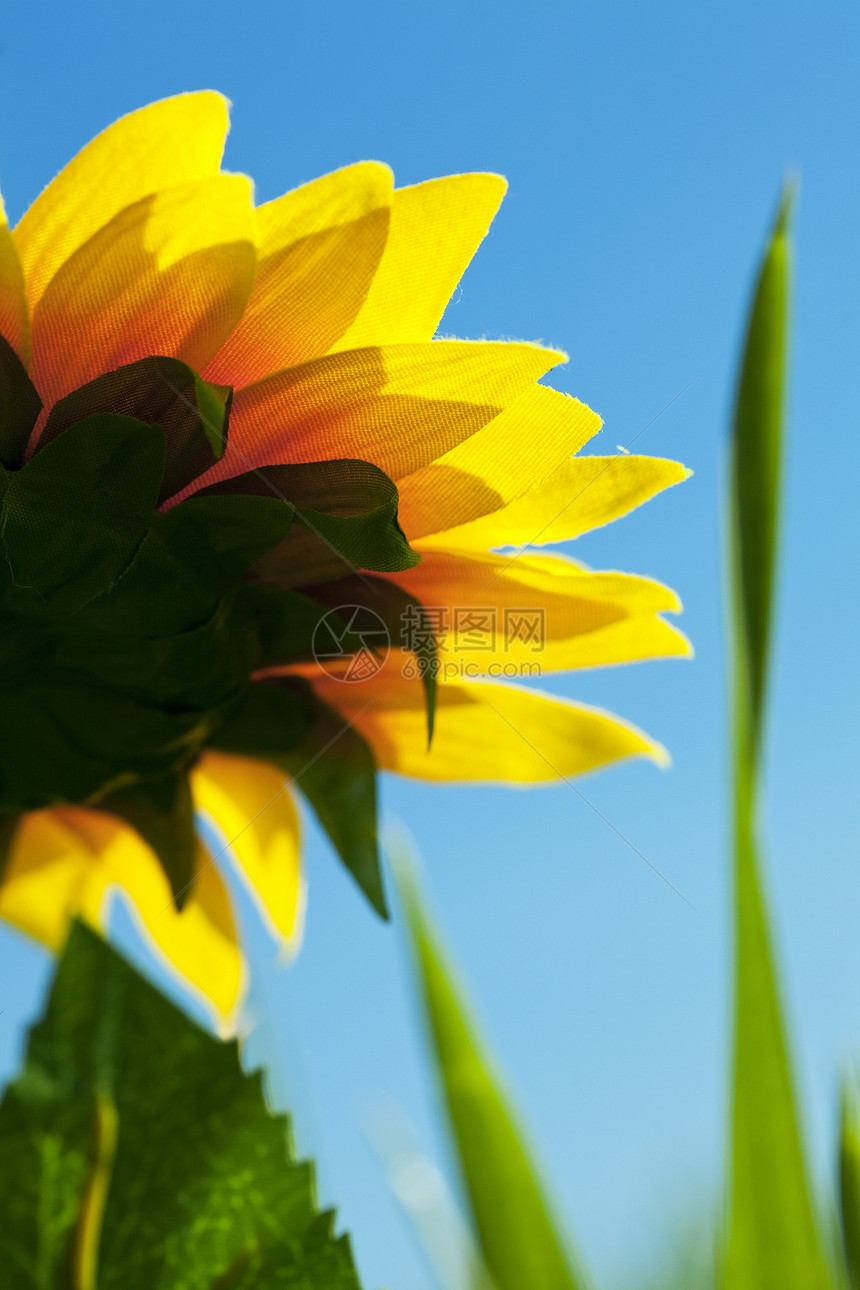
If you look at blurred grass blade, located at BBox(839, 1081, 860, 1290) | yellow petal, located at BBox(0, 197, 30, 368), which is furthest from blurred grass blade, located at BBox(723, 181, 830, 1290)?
yellow petal, located at BBox(0, 197, 30, 368)

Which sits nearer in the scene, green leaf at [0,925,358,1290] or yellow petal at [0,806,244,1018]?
green leaf at [0,925,358,1290]

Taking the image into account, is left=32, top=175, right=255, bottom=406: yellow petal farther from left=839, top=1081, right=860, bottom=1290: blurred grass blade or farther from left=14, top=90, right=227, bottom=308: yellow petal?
left=839, top=1081, right=860, bottom=1290: blurred grass blade

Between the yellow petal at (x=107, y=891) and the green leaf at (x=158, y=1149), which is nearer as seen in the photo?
the green leaf at (x=158, y=1149)

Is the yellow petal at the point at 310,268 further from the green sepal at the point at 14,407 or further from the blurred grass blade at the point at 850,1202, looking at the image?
the blurred grass blade at the point at 850,1202

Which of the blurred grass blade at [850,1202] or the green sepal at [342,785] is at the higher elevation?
the green sepal at [342,785]

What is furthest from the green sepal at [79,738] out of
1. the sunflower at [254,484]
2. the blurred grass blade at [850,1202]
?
the blurred grass blade at [850,1202]

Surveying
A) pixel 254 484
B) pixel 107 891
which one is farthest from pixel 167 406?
pixel 107 891

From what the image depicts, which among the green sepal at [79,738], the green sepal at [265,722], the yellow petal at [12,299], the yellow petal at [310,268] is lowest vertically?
the green sepal at [79,738]
